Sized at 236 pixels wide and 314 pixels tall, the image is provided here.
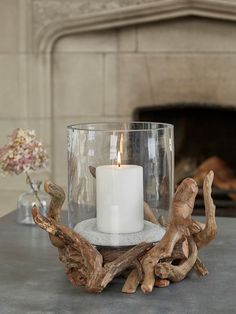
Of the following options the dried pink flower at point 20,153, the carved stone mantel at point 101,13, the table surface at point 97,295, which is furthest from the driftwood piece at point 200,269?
the carved stone mantel at point 101,13

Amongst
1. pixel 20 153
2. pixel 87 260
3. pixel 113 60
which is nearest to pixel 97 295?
pixel 87 260

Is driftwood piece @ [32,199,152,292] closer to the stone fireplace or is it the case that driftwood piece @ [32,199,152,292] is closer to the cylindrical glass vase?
the cylindrical glass vase

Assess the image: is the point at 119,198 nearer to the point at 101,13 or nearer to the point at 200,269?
the point at 200,269

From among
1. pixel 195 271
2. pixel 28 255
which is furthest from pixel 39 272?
pixel 195 271

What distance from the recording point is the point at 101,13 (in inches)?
95.2

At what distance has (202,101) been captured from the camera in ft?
8.10

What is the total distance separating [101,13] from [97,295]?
168 centimetres

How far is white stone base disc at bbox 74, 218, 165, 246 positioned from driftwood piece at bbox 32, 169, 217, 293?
0.01 m

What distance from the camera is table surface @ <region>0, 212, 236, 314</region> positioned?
84cm

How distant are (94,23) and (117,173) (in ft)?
5.22

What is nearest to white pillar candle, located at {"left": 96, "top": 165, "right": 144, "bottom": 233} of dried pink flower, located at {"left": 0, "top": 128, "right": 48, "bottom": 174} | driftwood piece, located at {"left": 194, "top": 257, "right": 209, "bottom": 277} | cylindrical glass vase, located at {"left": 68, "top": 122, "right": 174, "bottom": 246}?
cylindrical glass vase, located at {"left": 68, "top": 122, "right": 174, "bottom": 246}

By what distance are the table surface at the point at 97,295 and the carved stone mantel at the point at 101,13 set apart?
55.3 inches

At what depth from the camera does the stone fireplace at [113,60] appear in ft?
7.91

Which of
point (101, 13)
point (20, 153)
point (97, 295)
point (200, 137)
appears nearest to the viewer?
point (97, 295)
